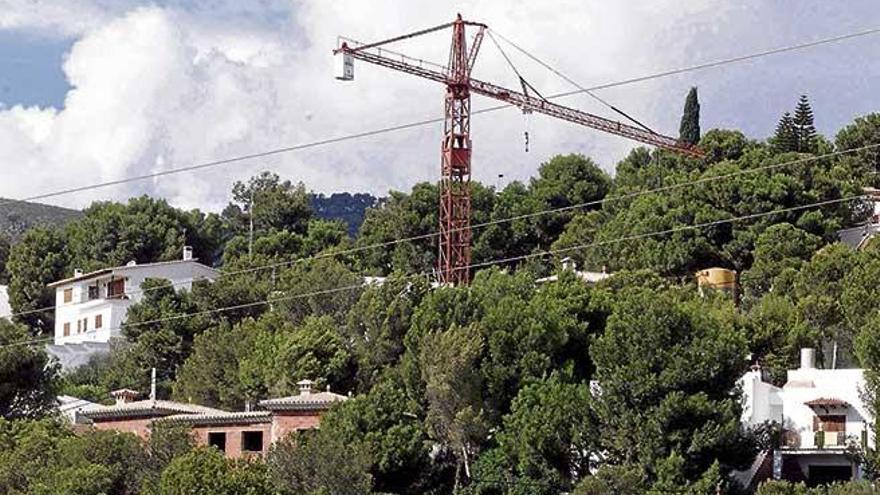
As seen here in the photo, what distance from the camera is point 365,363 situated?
160ft

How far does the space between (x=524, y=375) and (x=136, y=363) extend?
75.4 feet

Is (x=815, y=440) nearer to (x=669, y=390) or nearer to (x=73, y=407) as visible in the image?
(x=669, y=390)

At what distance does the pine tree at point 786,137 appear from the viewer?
242ft

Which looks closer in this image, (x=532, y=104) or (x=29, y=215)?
(x=532, y=104)

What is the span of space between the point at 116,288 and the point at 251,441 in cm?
2756

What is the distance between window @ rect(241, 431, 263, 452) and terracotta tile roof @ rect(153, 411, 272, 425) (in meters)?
0.33

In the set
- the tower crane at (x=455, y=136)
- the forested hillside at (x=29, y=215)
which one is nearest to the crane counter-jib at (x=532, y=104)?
the tower crane at (x=455, y=136)

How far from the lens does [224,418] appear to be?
4459cm

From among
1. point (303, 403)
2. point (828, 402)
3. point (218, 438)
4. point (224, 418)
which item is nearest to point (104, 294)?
point (218, 438)

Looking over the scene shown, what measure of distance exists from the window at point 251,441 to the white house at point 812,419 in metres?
13.1

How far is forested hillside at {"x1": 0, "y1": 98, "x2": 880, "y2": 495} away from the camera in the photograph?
3878cm

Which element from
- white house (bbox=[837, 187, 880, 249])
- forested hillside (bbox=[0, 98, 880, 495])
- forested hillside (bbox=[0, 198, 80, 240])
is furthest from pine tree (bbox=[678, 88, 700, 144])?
forested hillside (bbox=[0, 198, 80, 240])

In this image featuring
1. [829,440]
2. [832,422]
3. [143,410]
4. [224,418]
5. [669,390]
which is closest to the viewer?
[669,390]

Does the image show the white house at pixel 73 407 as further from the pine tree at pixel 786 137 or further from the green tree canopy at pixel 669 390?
the pine tree at pixel 786 137
